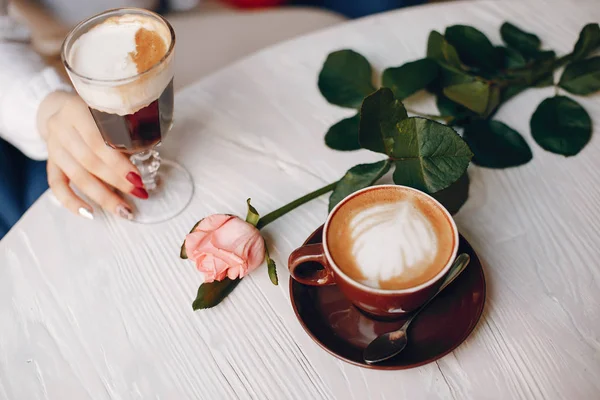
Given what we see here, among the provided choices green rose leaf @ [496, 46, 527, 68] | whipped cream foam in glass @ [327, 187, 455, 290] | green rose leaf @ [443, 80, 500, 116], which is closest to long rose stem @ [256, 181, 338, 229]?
→ whipped cream foam in glass @ [327, 187, 455, 290]

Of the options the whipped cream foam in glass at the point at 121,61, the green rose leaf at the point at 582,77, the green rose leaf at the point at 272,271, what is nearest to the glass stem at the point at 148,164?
the whipped cream foam in glass at the point at 121,61

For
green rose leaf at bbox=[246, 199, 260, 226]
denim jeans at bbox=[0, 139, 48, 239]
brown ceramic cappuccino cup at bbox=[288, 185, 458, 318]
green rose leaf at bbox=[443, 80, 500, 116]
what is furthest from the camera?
denim jeans at bbox=[0, 139, 48, 239]

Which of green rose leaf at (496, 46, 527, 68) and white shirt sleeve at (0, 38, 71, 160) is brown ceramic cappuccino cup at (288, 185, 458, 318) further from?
white shirt sleeve at (0, 38, 71, 160)

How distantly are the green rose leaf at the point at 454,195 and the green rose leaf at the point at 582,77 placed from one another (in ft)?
0.79

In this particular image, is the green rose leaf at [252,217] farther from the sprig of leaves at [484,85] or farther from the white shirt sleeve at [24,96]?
the white shirt sleeve at [24,96]

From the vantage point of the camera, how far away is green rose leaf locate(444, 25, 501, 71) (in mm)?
824

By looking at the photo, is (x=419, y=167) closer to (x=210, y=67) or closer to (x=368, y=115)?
(x=368, y=115)

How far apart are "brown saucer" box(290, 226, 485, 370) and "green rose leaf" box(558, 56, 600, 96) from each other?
1.11 ft

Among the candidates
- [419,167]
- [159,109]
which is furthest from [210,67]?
[419,167]

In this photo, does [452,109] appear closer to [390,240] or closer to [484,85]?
[484,85]

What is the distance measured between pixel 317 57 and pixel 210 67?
33cm

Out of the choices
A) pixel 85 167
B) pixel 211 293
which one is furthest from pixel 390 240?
pixel 85 167

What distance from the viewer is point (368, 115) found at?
63 cm

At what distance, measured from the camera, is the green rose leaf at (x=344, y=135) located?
2.50ft
